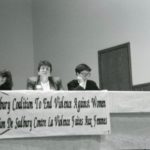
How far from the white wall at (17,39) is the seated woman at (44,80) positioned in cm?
476

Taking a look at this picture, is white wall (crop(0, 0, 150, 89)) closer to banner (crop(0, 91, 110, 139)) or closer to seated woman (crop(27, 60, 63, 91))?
seated woman (crop(27, 60, 63, 91))

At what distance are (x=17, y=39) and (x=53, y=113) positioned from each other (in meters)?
6.13

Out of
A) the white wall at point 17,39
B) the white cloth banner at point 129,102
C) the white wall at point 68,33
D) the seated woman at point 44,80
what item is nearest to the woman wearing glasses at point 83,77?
the seated woman at point 44,80

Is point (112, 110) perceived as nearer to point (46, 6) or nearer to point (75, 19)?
point (75, 19)

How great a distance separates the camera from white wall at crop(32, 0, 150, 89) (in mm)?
7418

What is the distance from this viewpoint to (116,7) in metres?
7.97

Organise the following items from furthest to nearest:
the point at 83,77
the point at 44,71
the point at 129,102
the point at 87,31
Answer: the point at 87,31 → the point at 83,77 → the point at 44,71 → the point at 129,102

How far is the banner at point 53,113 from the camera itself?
3996 millimetres

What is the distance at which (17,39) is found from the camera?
10039 millimetres

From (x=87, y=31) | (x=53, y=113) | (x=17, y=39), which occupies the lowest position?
(x=53, y=113)

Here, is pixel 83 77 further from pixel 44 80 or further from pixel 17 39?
pixel 17 39

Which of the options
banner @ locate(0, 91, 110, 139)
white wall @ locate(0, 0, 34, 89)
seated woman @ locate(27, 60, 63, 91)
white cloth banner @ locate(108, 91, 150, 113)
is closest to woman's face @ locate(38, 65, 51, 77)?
seated woman @ locate(27, 60, 63, 91)

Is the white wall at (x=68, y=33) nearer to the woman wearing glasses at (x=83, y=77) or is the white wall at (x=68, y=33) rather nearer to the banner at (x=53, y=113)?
the woman wearing glasses at (x=83, y=77)

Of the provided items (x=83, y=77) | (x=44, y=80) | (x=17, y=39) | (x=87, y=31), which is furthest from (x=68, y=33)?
(x=44, y=80)
